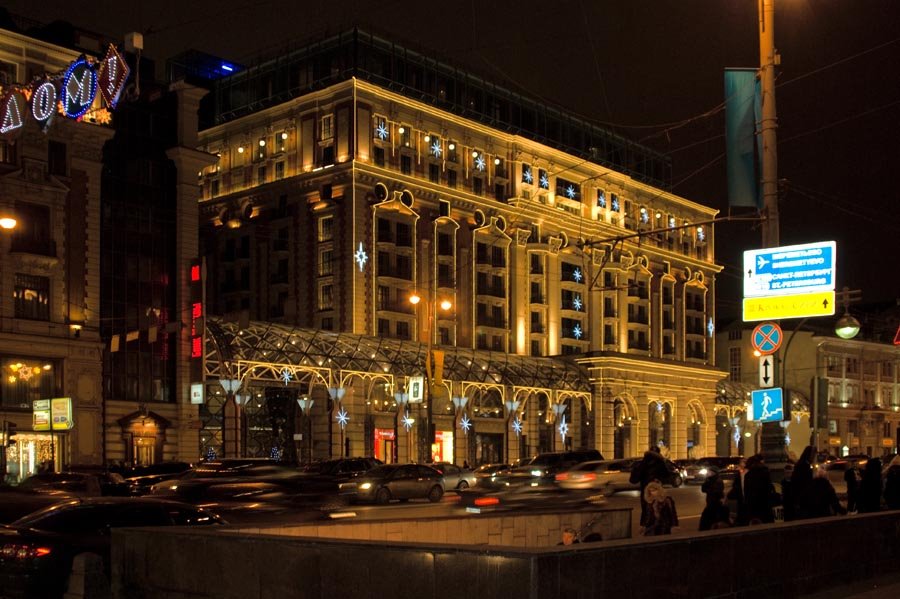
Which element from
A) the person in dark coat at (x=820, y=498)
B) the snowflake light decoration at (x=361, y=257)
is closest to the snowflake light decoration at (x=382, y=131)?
the snowflake light decoration at (x=361, y=257)

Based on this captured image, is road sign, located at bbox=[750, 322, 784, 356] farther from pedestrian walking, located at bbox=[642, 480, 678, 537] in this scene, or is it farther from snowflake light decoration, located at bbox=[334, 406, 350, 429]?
snowflake light decoration, located at bbox=[334, 406, 350, 429]

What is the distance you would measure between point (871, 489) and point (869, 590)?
14.3 ft

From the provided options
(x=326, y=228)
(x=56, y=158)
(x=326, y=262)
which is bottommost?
(x=326, y=262)

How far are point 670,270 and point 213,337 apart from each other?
55.5m

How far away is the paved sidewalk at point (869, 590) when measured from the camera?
12.7 meters

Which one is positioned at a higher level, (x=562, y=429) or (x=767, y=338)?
(x=767, y=338)

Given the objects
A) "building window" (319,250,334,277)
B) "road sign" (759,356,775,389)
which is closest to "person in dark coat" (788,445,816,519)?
"road sign" (759,356,775,389)

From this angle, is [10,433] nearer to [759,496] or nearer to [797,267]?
[797,267]

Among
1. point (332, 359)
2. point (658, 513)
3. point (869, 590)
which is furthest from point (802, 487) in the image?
point (332, 359)

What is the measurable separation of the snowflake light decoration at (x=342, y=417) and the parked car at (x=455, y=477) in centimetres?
1573

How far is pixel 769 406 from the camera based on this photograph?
18641 millimetres

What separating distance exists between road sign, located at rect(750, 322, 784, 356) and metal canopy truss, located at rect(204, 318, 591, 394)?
29.2 m

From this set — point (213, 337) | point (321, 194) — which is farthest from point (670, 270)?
point (213, 337)

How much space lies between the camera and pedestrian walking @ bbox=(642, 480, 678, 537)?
1430 cm
